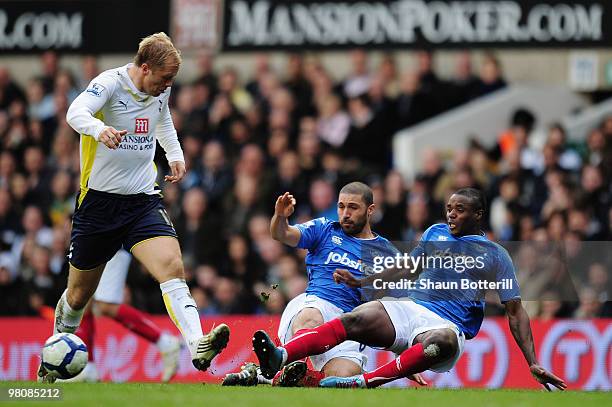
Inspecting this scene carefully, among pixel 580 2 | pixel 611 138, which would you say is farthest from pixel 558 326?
pixel 580 2

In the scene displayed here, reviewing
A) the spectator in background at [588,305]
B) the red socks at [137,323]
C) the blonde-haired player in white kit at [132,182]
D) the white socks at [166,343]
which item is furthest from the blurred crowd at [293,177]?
the blonde-haired player in white kit at [132,182]

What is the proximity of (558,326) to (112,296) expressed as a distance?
4424 mm

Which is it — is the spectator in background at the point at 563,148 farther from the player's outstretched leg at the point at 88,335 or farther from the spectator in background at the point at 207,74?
the player's outstretched leg at the point at 88,335

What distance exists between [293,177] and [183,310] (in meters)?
7.35

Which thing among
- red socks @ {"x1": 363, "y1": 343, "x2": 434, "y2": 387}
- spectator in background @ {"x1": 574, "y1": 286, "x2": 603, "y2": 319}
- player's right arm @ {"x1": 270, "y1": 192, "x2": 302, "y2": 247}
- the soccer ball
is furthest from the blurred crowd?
the soccer ball

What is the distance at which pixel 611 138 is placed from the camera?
15617mm

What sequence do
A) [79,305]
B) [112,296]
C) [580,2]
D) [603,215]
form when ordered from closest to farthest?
1. [79,305]
2. [112,296]
3. [603,215]
4. [580,2]

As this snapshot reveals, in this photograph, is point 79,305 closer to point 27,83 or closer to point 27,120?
point 27,120

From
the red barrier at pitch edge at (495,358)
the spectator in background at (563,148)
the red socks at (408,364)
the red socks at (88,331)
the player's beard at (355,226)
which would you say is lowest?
the red barrier at pitch edge at (495,358)

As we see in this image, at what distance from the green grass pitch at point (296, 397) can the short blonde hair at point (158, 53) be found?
226cm

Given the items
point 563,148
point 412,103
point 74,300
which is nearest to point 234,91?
point 412,103

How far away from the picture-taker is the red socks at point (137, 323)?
518 inches

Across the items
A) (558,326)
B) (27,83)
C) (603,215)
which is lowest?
(558,326)

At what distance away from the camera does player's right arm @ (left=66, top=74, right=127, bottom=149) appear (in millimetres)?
8914
